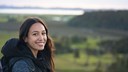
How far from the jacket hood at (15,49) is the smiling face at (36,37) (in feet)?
0.13

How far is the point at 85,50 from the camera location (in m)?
24.4

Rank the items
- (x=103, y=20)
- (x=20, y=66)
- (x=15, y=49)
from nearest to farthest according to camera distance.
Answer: (x=20, y=66) → (x=15, y=49) → (x=103, y=20)

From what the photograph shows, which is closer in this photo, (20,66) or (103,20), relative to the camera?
(20,66)

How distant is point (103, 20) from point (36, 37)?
Answer: 65.5ft

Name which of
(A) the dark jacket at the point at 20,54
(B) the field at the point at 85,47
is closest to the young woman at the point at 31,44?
(A) the dark jacket at the point at 20,54

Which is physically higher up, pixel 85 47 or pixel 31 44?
pixel 31 44

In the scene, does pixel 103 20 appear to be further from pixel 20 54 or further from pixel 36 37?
pixel 20 54

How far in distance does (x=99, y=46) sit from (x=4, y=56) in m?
23.7

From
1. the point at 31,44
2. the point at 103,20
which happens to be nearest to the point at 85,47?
the point at 103,20

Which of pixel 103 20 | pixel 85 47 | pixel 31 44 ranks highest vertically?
pixel 103 20

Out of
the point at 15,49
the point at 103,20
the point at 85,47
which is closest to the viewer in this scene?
the point at 15,49

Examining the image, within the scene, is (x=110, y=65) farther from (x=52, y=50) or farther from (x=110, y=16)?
(x=52, y=50)

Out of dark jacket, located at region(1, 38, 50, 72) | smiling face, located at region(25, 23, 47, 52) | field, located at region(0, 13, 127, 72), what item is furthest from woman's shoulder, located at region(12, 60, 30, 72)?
field, located at region(0, 13, 127, 72)

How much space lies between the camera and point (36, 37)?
85.6 inches
